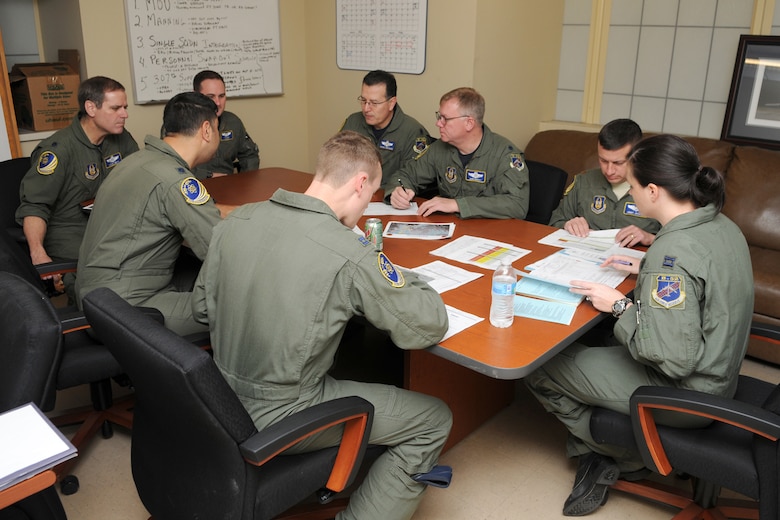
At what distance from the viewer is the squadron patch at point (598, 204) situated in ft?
9.75

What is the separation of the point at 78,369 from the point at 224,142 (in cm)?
234

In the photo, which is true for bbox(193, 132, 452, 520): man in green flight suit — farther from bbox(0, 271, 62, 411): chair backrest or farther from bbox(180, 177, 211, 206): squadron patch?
bbox(180, 177, 211, 206): squadron patch

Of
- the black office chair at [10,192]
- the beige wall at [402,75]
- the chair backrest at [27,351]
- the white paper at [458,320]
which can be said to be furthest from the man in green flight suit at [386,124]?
the chair backrest at [27,351]

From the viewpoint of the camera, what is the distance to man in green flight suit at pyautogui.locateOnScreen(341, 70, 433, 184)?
3.83 m

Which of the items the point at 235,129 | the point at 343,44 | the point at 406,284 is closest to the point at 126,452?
the point at 406,284

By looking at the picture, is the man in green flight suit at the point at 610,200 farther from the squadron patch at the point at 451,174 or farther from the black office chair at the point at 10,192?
the black office chair at the point at 10,192

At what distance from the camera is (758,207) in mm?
3609

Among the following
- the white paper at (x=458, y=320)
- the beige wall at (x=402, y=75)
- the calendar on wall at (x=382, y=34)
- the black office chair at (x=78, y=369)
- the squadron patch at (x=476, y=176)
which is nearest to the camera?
the white paper at (x=458, y=320)

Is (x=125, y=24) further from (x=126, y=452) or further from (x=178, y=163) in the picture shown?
(x=126, y=452)

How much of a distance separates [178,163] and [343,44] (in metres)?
2.71

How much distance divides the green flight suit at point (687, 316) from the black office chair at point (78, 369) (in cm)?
163

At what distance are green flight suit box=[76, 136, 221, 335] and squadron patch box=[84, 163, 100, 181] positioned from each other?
0.92 metres

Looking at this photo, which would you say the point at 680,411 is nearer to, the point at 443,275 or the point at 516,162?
the point at 443,275

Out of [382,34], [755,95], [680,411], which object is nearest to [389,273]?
[680,411]
